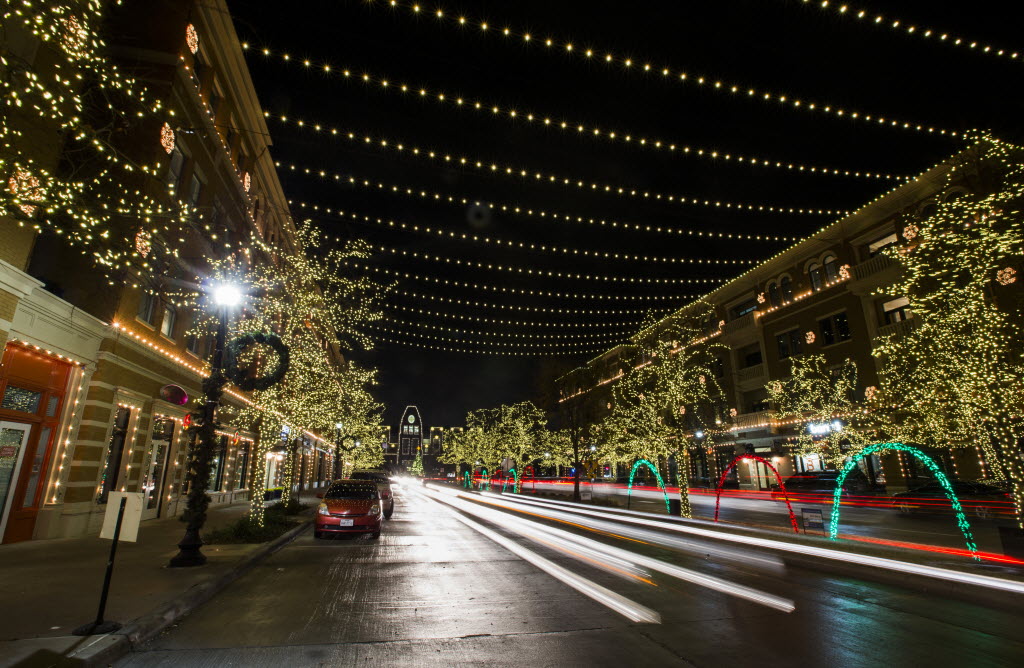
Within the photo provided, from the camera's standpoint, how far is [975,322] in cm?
1279

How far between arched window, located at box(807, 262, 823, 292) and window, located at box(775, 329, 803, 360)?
10.1 feet

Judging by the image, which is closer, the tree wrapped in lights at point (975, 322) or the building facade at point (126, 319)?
the building facade at point (126, 319)

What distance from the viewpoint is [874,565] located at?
932 cm

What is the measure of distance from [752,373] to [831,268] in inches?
358

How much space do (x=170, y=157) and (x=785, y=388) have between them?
1318 inches

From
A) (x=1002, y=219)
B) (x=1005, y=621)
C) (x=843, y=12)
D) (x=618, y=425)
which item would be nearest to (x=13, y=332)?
(x=1005, y=621)

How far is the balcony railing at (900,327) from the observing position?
24.5 metres

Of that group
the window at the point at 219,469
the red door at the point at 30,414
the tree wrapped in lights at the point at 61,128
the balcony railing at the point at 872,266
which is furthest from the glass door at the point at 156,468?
the balcony railing at the point at 872,266

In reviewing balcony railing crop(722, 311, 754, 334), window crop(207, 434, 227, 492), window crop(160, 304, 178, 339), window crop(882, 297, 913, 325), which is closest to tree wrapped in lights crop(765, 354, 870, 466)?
window crop(882, 297, 913, 325)

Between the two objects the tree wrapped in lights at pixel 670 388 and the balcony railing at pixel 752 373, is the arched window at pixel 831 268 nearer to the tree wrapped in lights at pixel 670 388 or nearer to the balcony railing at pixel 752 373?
the balcony railing at pixel 752 373

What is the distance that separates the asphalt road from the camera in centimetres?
496

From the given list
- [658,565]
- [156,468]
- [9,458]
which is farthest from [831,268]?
[9,458]

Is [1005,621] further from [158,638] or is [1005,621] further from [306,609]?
[158,638]

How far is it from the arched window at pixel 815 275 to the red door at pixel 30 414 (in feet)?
118
